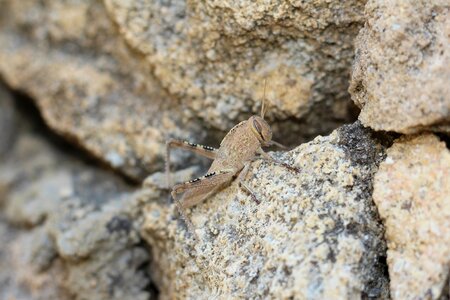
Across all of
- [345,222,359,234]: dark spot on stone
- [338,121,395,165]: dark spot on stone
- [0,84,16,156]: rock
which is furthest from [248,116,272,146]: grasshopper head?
[0,84,16,156]: rock

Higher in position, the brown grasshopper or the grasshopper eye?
the grasshopper eye

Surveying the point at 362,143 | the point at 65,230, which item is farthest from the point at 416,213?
the point at 65,230

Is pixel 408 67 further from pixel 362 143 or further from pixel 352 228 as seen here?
pixel 352 228

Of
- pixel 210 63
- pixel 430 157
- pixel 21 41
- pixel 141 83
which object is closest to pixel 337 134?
pixel 430 157

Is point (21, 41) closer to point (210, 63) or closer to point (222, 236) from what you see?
point (210, 63)

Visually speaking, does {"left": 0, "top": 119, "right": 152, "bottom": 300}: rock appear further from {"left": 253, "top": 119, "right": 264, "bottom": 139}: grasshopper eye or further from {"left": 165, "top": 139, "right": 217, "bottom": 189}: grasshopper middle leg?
{"left": 253, "top": 119, "right": 264, "bottom": 139}: grasshopper eye

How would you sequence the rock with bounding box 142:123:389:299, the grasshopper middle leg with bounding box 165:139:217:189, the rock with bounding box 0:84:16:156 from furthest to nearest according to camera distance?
the rock with bounding box 0:84:16:156
the grasshopper middle leg with bounding box 165:139:217:189
the rock with bounding box 142:123:389:299
